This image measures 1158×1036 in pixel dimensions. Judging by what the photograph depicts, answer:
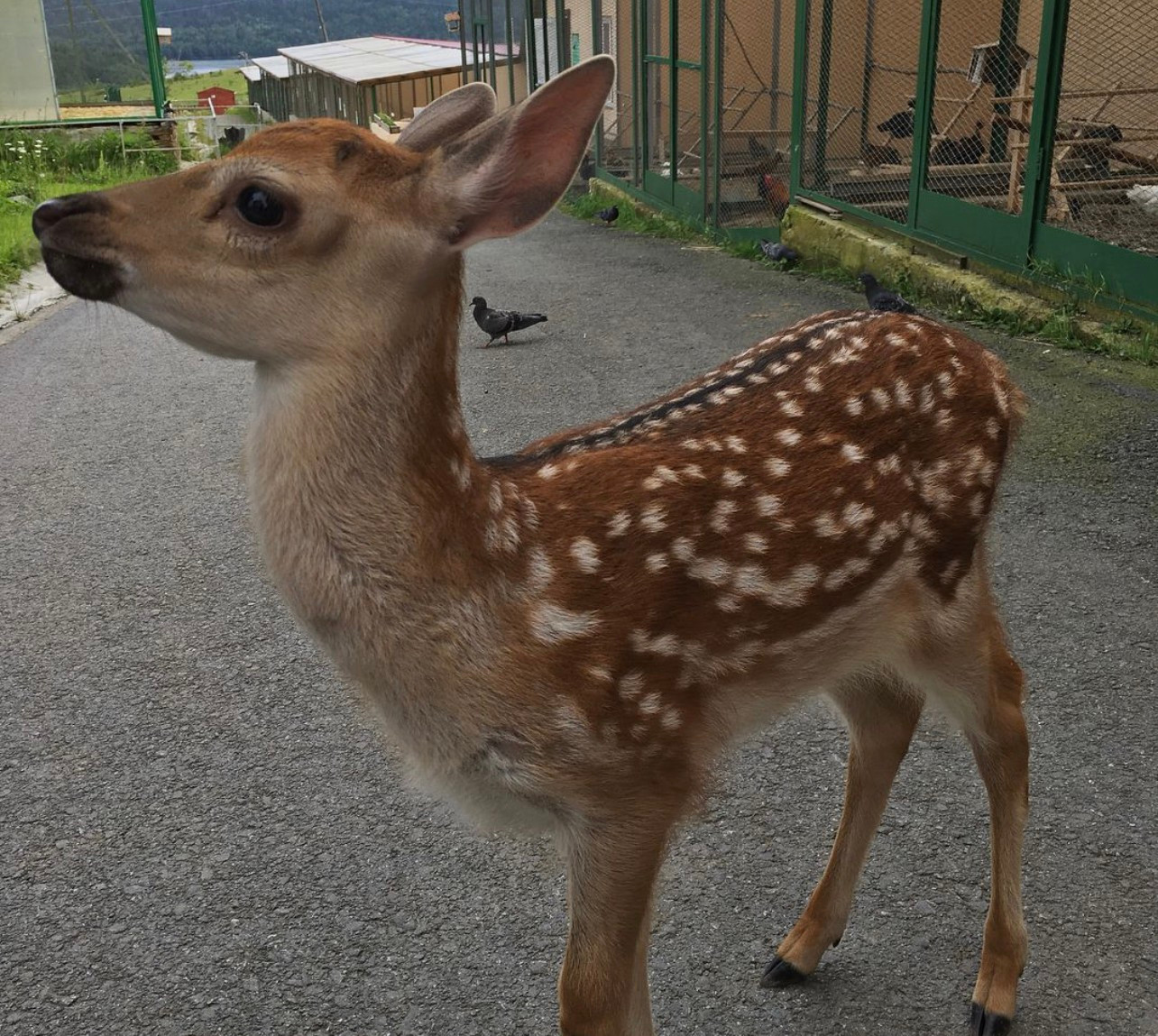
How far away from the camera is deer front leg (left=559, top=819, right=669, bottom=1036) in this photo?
7.79ft

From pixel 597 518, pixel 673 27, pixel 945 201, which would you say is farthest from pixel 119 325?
pixel 597 518

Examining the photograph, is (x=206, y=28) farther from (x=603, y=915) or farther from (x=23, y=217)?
(x=603, y=915)

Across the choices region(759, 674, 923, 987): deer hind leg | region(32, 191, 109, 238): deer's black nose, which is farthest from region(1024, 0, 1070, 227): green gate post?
region(32, 191, 109, 238): deer's black nose

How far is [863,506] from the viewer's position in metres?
2.73

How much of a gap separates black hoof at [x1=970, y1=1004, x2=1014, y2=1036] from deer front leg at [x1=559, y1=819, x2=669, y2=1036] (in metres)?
0.93

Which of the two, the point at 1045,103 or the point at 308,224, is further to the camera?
the point at 1045,103

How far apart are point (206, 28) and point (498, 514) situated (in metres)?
186

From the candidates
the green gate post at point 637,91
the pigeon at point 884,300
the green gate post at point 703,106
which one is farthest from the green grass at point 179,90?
the pigeon at point 884,300

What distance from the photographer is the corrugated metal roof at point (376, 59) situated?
103ft

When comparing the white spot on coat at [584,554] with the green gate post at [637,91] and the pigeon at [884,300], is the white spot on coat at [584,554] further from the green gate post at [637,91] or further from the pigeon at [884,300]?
the green gate post at [637,91]

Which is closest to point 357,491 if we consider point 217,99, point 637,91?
point 637,91

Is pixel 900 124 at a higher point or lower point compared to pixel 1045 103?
lower

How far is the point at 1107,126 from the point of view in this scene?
8.59 m

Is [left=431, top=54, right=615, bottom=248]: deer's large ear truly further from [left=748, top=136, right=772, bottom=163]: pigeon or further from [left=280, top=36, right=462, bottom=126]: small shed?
[left=280, top=36, right=462, bottom=126]: small shed
